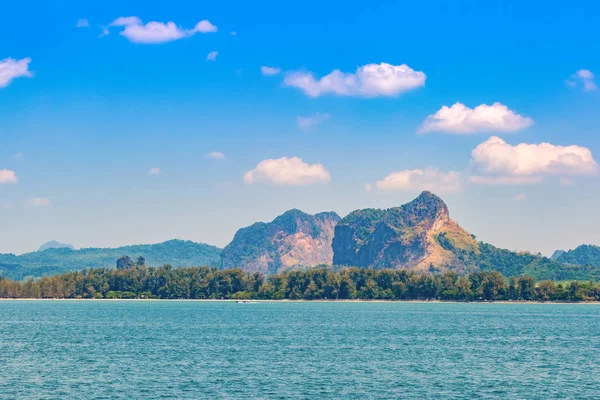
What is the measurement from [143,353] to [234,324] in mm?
78734

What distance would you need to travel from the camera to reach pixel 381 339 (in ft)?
478

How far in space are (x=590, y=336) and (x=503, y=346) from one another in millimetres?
41060

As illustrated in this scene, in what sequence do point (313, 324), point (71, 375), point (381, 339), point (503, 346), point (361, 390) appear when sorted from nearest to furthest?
1. point (361, 390)
2. point (71, 375)
3. point (503, 346)
4. point (381, 339)
5. point (313, 324)

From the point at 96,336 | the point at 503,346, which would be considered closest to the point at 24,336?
the point at 96,336

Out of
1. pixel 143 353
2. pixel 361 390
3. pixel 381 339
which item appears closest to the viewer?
pixel 361 390

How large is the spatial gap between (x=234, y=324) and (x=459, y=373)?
105039mm

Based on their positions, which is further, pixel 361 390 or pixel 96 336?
pixel 96 336

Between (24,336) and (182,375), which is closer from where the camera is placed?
(182,375)

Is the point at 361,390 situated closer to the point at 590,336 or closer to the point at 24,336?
the point at 24,336

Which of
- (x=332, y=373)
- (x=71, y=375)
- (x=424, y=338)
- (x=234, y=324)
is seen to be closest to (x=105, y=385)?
(x=71, y=375)

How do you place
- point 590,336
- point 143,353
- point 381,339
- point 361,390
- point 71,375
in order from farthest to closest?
point 590,336 → point 381,339 → point 143,353 → point 71,375 → point 361,390

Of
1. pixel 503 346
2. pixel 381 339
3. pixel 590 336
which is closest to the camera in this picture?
pixel 503 346

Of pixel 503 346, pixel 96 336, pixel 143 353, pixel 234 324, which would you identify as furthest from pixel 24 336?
pixel 503 346

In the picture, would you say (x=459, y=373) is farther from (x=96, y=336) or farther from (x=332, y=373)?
→ (x=96, y=336)
